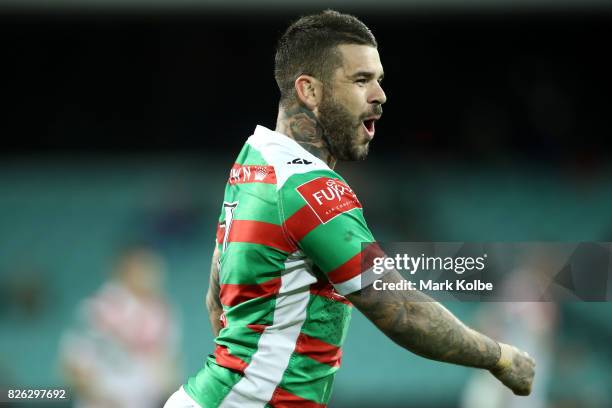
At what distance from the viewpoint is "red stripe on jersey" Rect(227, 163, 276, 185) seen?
286cm

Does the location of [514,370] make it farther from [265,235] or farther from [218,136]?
[218,136]

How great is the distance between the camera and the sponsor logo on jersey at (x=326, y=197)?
2.72 meters

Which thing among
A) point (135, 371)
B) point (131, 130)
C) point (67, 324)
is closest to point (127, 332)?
point (135, 371)

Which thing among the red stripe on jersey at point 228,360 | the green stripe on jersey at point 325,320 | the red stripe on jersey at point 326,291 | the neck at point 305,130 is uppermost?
the neck at point 305,130

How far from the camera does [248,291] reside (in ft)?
9.44

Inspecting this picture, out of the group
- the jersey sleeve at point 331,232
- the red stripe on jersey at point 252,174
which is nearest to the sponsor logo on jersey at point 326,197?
the jersey sleeve at point 331,232

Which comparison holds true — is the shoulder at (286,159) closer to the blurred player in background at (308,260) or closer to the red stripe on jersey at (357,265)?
the blurred player in background at (308,260)

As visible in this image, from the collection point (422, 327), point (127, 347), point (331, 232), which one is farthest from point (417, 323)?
point (127, 347)

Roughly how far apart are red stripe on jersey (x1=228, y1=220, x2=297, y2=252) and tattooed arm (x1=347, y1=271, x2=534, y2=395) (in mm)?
251

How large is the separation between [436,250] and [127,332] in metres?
5.07

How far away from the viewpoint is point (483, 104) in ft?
34.8

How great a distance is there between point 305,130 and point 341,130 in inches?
4.5

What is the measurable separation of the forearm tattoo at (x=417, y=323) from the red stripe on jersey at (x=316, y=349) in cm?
21

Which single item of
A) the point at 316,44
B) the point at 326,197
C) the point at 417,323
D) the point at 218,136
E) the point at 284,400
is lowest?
the point at 284,400
